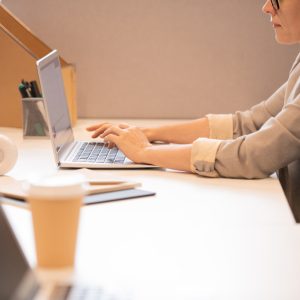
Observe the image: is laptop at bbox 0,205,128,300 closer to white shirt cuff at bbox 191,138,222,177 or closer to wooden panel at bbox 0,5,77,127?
white shirt cuff at bbox 191,138,222,177

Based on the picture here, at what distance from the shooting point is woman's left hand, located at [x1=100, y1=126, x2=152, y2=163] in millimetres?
1570

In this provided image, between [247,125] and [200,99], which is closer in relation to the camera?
[247,125]

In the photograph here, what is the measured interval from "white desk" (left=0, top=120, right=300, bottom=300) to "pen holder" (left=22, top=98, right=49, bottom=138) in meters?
0.65

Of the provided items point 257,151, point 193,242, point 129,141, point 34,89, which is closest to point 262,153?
point 257,151

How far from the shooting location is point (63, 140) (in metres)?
1.64

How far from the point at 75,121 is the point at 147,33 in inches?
16.8

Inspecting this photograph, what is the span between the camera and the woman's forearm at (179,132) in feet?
6.15

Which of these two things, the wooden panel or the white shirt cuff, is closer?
the white shirt cuff

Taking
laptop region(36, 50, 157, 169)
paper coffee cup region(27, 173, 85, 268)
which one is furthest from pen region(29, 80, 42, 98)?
paper coffee cup region(27, 173, 85, 268)

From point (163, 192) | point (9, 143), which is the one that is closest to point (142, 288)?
point (163, 192)

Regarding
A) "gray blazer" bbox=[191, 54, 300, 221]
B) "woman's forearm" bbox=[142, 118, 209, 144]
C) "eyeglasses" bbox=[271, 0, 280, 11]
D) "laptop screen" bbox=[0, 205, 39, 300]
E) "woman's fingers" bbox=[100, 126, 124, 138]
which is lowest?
"woman's forearm" bbox=[142, 118, 209, 144]

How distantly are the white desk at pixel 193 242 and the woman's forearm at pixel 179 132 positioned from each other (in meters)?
0.48

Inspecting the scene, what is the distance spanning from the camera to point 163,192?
4.30ft

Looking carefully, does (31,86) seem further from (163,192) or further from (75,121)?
(163,192)
